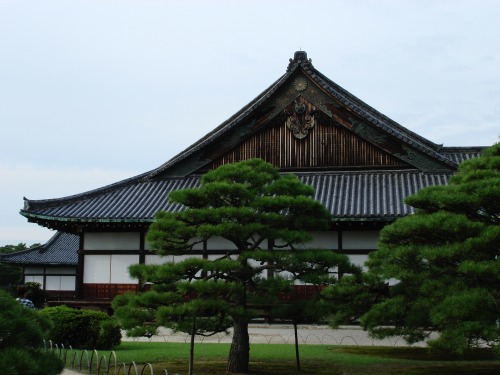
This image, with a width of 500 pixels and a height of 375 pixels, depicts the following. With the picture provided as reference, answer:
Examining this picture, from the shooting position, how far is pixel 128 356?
55.9 feet

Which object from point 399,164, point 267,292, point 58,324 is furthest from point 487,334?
point 399,164

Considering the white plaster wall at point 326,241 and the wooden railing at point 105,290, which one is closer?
the white plaster wall at point 326,241

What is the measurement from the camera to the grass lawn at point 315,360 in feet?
48.9

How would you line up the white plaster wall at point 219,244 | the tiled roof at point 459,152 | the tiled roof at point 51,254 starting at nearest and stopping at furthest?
the white plaster wall at point 219,244, the tiled roof at point 459,152, the tiled roof at point 51,254

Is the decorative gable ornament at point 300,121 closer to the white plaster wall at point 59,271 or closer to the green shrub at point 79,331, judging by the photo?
the green shrub at point 79,331

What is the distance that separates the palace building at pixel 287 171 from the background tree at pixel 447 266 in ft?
31.1

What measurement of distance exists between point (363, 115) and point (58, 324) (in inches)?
527

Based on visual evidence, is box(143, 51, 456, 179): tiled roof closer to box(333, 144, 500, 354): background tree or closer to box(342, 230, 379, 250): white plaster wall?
box(342, 230, 379, 250): white plaster wall

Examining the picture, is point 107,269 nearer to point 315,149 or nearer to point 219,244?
point 219,244

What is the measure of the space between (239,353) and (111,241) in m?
11.7

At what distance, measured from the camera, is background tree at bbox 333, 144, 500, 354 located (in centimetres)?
1134

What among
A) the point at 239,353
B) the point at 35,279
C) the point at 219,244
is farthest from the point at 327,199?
the point at 35,279

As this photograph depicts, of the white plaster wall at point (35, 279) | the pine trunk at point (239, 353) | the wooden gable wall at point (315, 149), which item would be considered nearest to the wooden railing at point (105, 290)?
the wooden gable wall at point (315, 149)

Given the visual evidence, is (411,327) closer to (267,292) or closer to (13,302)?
(267,292)
